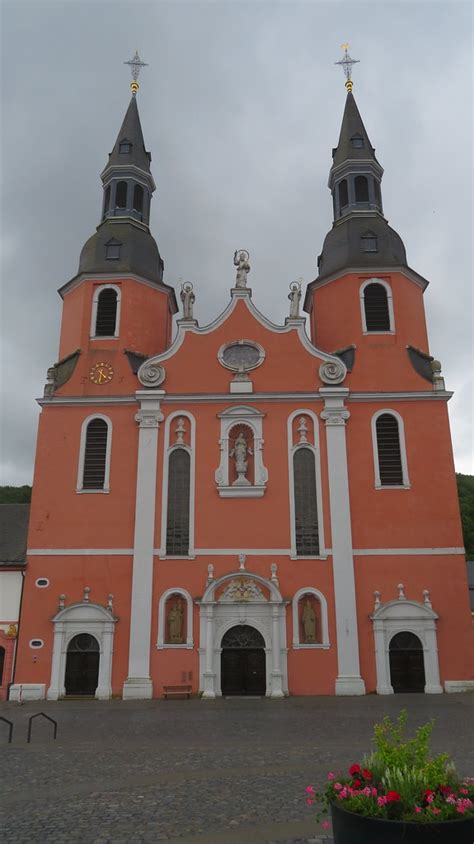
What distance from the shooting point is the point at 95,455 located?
24.2 m

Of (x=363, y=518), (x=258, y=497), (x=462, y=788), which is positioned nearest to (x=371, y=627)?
(x=363, y=518)

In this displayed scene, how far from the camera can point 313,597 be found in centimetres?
2214

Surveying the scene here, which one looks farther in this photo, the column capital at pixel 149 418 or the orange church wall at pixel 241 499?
the column capital at pixel 149 418

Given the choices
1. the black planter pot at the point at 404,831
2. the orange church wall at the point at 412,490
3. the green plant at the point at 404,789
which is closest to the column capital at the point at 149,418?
the orange church wall at the point at 412,490

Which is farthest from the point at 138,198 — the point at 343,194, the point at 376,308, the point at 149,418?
the point at 376,308

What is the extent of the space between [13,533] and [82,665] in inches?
246

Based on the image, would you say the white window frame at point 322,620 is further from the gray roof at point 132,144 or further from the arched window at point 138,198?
the gray roof at point 132,144

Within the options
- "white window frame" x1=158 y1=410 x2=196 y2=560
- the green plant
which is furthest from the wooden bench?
the green plant

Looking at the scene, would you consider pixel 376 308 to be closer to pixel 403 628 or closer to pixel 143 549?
pixel 403 628

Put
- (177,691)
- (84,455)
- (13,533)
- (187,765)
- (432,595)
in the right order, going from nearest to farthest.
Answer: (187,765), (177,691), (432,595), (84,455), (13,533)

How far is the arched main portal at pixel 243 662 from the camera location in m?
21.3

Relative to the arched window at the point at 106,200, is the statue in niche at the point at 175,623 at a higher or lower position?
lower

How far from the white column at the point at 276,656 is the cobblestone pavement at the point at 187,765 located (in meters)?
1.75

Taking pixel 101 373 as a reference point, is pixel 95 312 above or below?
above
